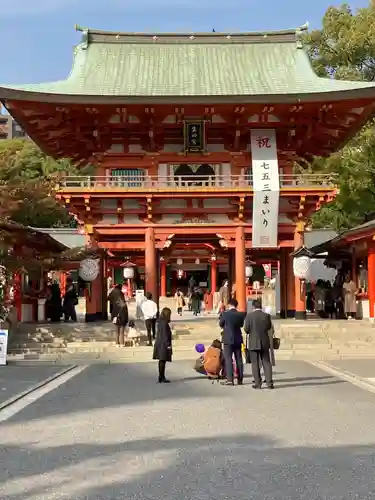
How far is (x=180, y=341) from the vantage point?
22.8 meters

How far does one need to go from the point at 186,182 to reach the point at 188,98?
3210 mm

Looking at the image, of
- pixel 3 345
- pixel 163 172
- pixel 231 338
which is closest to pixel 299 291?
pixel 163 172

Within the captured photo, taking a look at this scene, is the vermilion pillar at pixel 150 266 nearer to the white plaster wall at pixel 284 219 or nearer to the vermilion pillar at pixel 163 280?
the white plaster wall at pixel 284 219

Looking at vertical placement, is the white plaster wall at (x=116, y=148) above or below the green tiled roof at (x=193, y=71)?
below

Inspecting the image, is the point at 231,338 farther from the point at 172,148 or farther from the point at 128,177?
the point at 172,148

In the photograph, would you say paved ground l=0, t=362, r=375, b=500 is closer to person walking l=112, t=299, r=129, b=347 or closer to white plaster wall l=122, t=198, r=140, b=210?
person walking l=112, t=299, r=129, b=347

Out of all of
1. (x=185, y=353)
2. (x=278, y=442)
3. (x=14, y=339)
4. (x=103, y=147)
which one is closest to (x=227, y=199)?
(x=103, y=147)

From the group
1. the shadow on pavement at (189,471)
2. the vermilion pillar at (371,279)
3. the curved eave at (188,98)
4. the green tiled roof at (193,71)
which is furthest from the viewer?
the vermilion pillar at (371,279)

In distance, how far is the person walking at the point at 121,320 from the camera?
69.1 ft

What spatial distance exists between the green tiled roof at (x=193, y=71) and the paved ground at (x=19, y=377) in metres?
10.7

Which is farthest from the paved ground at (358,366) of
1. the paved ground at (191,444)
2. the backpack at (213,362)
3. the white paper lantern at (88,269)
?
the white paper lantern at (88,269)

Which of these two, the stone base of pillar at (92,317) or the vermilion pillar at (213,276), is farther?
the vermilion pillar at (213,276)

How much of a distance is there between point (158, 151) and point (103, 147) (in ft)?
7.25

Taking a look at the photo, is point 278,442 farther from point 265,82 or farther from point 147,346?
point 265,82
